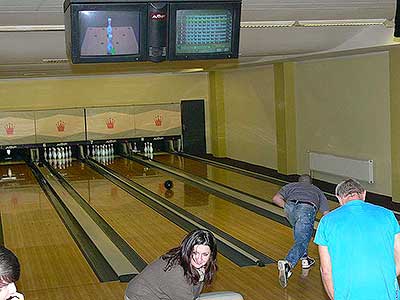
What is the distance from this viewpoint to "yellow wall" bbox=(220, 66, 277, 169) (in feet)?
43.9

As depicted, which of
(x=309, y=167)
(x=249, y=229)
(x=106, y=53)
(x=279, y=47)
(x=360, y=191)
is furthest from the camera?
(x=309, y=167)

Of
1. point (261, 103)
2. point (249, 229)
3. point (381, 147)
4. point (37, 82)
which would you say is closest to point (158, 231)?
point (249, 229)

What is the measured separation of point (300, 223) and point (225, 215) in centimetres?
293

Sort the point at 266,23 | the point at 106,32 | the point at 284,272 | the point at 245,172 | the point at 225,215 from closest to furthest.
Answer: the point at 106,32, the point at 284,272, the point at 266,23, the point at 225,215, the point at 245,172

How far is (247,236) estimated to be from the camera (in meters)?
7.28

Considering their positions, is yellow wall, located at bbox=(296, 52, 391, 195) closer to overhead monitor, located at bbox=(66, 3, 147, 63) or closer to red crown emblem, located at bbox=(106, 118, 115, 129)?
red crown emblem, located at bbox=(106, 118, 115, 129)

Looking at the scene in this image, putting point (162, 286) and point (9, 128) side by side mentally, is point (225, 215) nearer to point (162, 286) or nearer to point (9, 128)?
point (162, 286)

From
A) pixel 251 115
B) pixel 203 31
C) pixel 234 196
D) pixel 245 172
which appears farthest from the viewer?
pixel 251 115

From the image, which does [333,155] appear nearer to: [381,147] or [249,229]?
[381,147]

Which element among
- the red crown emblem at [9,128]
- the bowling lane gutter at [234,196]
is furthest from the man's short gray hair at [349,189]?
the red crown emblem at [9,128]

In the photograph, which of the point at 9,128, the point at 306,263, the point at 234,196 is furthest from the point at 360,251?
the point at 9,128

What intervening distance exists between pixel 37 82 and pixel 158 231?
8122mm

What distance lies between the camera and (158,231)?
768 cm

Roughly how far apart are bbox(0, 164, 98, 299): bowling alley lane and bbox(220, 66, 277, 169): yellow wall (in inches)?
180
